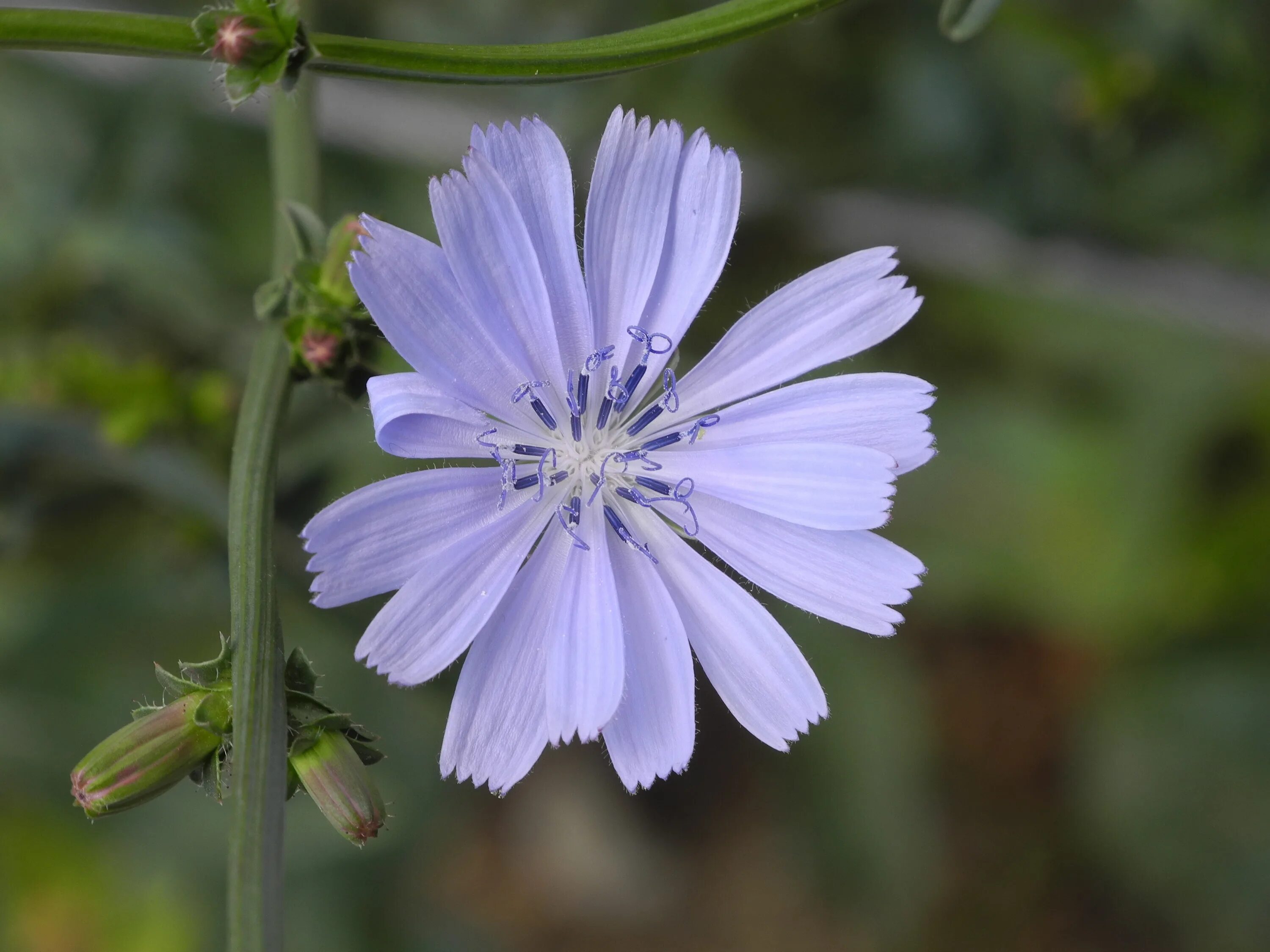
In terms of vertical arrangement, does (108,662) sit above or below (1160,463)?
above

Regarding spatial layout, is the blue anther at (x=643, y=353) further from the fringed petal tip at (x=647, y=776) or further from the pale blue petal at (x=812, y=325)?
the fringed petal tip at (x=647, y=776)

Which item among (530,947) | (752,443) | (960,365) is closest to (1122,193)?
(960,365)

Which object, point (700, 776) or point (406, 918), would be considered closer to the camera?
point (406, 918)

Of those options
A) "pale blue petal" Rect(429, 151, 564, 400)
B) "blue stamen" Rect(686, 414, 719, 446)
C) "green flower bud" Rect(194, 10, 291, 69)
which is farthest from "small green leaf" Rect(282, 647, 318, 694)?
"green flower bud" Rect(194, 10, 291, 69)

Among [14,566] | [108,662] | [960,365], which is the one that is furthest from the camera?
[960,365]

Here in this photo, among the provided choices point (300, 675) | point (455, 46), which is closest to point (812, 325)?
point (455, 46)

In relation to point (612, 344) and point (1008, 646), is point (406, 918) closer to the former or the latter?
point (1008, 646)

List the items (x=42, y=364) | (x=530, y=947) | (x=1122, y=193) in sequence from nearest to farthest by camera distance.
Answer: (x=42, y=364)
(x=1122, y=193)
(x=530, y=947)
